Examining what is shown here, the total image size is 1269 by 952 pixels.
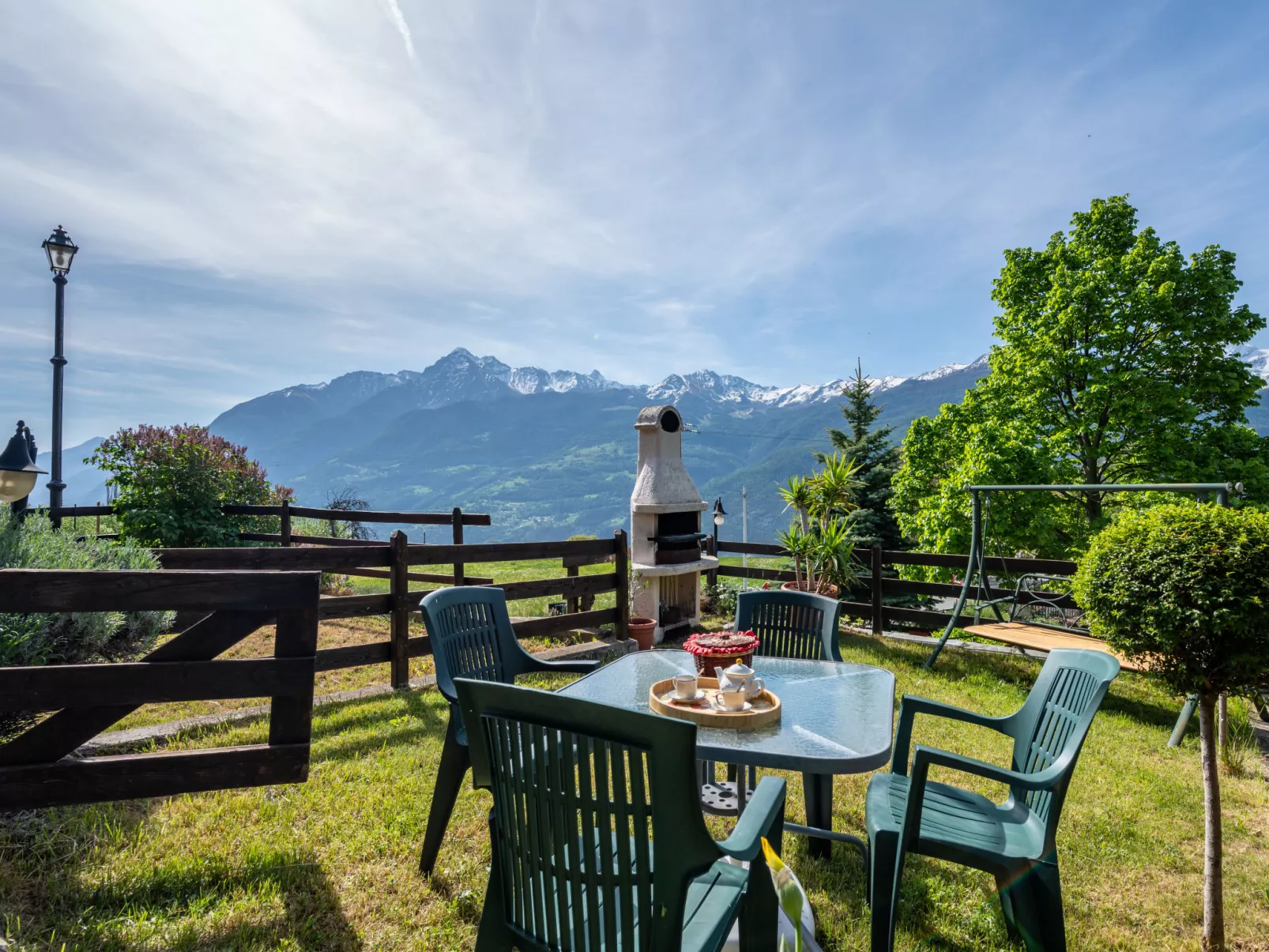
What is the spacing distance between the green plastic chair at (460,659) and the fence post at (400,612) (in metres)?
2.02

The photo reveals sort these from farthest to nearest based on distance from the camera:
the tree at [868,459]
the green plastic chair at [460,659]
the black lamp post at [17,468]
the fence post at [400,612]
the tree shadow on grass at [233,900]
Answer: the tree at [868,459] → the fence post at [400,612] → the black lamp post at [17,468] → the green plastic chair at [460,659] → the tree shadow on grass at [233,900]

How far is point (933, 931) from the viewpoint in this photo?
7.38 feet

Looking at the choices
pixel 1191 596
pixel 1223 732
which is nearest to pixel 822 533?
pixel 1223 732

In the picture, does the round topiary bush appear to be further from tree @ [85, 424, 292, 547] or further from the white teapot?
tree @ [85, 424, 292, 547]

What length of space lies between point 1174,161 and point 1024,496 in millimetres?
6346

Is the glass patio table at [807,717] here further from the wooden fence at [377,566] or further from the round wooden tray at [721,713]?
the wooden fence at [377,566]

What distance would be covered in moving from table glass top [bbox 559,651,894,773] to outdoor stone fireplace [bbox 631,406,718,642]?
12.6 feet

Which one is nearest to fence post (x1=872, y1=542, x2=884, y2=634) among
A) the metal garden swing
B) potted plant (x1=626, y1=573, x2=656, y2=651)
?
the metal garden swing

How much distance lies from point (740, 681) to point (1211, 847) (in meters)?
1.74

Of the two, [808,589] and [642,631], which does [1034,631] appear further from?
[642,631]

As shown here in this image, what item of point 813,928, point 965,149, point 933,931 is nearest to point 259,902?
point 813,928

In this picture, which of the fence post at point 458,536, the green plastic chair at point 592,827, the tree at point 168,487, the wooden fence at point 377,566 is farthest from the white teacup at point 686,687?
the tree at point 168,487

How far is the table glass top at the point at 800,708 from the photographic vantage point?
184cm

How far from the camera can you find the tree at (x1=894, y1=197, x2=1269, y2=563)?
11.7 meters
